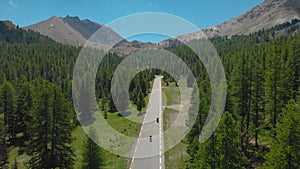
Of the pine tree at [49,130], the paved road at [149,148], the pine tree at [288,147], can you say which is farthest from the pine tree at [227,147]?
the pine tree at [49,130]

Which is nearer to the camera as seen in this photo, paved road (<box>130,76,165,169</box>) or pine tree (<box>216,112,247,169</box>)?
pine tree (<box>216,112,247,169</box>)

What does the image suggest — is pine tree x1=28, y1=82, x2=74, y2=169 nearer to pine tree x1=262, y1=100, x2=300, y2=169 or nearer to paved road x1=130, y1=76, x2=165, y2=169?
paved road x1=130, y1=76, x2=165, y2=169

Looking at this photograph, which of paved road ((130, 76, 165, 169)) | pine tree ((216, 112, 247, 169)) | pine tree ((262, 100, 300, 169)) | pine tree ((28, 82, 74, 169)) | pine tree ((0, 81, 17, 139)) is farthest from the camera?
pine tree ((0, 81, 17, 139))

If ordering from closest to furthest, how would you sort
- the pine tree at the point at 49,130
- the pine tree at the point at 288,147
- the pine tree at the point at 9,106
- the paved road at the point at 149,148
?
the pine tree at the point at 288,147
the pine tree at the point at 49,130
the paved road at the point at 149,148
the pine tree at the point at 9,106

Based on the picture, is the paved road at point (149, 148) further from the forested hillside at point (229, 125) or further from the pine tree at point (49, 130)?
the pine tree at point (49, 130)

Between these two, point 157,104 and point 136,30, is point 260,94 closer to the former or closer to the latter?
point 136,30

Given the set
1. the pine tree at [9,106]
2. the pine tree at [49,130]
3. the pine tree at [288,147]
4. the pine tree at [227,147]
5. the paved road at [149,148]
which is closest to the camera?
the pine tree at [288,147]

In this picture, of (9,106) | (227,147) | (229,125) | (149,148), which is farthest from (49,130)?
(9,106)

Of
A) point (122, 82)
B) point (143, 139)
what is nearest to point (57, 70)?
point (122, 82)

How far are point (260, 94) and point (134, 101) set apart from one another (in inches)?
1475

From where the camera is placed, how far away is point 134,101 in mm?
70625

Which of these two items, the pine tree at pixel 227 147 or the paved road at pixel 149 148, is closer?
the pine tree at pixel 227 147

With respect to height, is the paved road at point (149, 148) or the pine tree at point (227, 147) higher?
the pine tree at point (227, 147)

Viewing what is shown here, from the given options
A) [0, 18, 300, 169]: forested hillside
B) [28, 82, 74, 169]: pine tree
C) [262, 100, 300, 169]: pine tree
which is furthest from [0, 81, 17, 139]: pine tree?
[262, 100, 300, 169]: pine tree
